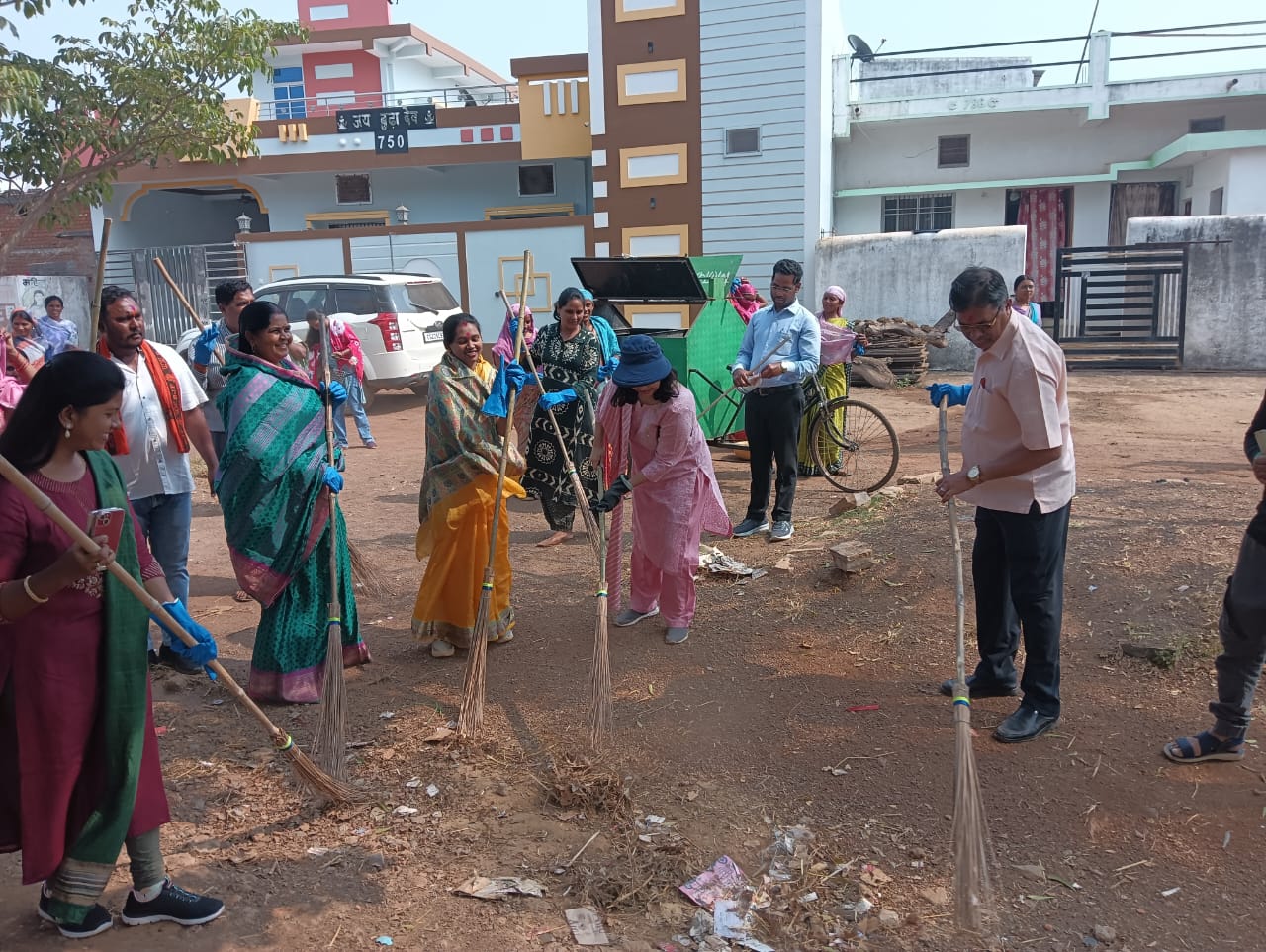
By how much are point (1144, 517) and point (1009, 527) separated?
288 cm

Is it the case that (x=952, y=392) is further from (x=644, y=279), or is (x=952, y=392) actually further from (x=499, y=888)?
(x=644, y=279)

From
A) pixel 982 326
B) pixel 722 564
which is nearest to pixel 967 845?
pixel 982 326

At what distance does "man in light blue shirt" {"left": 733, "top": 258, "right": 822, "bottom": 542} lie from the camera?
6.23 metres

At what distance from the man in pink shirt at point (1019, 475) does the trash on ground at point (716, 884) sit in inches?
49.0

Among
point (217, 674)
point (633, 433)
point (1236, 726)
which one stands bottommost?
point (1236, 726)

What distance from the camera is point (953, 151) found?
1916 centimetres

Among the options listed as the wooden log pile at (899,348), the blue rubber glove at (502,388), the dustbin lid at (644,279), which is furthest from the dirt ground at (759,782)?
the wooden log pile at (899,348)

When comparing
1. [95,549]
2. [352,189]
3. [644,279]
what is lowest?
[95,549]

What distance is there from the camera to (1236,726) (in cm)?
330

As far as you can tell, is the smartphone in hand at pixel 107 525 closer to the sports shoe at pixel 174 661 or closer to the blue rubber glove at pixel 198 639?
the blue rubber glove at pixel 198 639

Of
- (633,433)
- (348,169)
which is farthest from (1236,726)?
(348,169)

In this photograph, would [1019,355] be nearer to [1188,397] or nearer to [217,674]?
[217,674]

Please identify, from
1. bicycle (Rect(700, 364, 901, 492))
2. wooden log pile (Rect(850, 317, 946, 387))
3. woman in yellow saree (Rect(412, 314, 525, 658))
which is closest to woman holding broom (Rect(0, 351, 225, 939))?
woman in yellow saree (Rect(412, 314, 525, 658))

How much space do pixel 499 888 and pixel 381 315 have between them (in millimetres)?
10365
